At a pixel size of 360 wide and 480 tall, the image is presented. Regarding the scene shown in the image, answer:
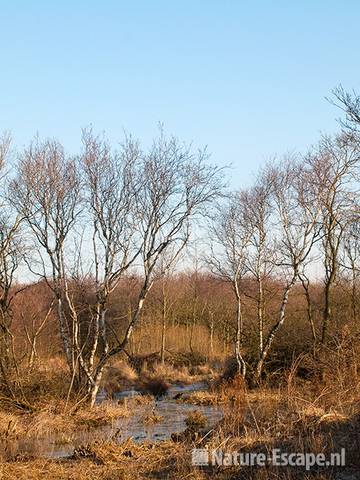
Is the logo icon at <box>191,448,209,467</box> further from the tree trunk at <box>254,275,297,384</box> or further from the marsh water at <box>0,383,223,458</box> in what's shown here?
the tree trunk at <box>254,275,297,384</box>

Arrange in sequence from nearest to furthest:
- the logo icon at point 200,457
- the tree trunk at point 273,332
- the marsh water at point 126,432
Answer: the logo icon at point 200,457, the marsh water at point 126,432, the tree trunk at point 273,332

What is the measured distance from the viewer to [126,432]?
46.6 feet

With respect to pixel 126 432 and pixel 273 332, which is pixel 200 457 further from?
pixel 273 332

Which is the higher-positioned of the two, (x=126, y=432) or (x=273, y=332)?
(x=273, y=332)

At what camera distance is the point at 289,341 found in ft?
76.6

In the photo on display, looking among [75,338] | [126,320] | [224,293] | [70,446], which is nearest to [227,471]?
[70,446]

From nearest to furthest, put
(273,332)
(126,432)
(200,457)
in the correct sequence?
(200,457) → (126,432) → (273,332)

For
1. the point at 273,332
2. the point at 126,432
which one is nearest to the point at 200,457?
the point at 126,432

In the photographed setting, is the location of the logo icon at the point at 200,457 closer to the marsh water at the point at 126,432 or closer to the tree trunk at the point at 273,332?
the marsh water at the point at 126,432

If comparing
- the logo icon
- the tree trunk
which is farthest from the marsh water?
the tree trunk

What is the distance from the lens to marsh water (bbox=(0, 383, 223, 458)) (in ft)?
41.0

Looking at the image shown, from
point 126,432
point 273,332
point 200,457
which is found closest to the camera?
point 200,457

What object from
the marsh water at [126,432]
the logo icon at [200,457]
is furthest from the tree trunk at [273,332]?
the logo icon at [200,457]

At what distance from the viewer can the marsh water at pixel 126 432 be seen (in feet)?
41.0
